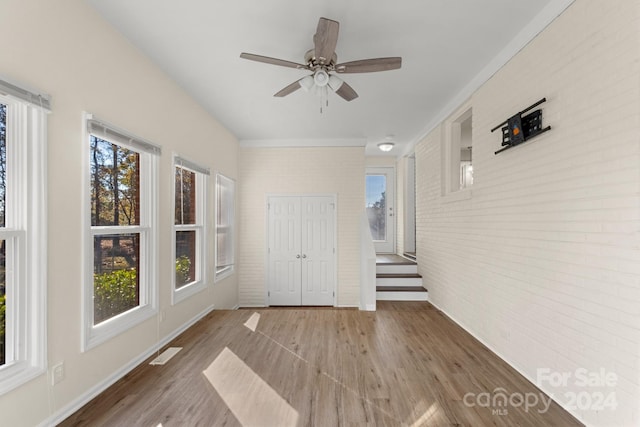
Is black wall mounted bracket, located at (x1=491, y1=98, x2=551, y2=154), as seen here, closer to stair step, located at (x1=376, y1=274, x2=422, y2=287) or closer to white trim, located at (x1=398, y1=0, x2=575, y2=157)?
white trim, located at (x1=398, y1=0, x2=575, y2=157)

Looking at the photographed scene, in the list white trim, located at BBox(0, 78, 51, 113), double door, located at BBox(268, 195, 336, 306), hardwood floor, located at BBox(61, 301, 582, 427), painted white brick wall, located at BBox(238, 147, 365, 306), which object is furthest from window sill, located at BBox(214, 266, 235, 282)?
white trim, located at BBox(0, 78, 51, 113)

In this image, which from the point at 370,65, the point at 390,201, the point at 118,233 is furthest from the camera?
the point at 390,201

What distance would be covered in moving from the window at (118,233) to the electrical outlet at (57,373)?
207 millimetres

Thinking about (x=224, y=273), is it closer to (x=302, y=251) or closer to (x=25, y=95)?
(x=302, y=251)

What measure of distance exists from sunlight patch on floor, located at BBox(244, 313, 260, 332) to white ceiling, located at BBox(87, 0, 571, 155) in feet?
9.32

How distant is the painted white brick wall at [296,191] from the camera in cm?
591

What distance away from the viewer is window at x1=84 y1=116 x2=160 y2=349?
2426mm

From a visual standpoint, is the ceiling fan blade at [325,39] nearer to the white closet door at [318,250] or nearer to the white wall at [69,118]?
the white wall at [69,118]

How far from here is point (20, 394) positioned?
5.92 feet

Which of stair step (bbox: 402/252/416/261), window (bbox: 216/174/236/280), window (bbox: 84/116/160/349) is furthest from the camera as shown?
stair step (bbox: 402/252/416/261)

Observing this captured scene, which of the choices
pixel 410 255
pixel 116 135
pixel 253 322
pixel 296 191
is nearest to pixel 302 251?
pixel 296 191

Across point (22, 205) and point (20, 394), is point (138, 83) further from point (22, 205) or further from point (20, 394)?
point (20, 394)

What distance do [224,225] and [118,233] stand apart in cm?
261

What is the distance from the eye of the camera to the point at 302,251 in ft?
19.5
